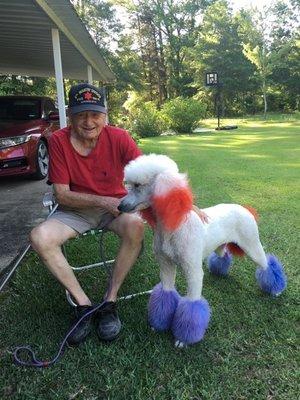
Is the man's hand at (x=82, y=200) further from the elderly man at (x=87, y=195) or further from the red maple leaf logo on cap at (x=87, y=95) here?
the red maple leaf logo on cap at (x=87, y=95)

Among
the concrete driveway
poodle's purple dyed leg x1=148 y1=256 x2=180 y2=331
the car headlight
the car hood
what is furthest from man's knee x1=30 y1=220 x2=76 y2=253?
the car hood

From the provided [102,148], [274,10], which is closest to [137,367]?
[102,148]

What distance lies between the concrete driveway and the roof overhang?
7.79ft

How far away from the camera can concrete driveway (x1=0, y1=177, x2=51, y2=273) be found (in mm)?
4098

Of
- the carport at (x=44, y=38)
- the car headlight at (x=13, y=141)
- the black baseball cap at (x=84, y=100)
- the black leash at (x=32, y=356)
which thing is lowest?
the black leash at (x=32, y=356)

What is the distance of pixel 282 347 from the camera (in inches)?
95.7

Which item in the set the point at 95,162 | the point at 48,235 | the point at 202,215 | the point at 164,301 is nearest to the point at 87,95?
the point at 95,162

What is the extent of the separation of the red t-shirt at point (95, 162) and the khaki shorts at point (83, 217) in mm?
148

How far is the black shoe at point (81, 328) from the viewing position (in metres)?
2.50

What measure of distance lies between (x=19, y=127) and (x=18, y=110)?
94 centimetres

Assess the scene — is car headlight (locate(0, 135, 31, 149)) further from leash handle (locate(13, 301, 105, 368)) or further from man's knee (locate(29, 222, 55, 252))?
leash handle (locate(13, 301, 105, 368))

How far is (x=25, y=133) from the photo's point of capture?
6898mm

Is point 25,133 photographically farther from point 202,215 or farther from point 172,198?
point 172,198

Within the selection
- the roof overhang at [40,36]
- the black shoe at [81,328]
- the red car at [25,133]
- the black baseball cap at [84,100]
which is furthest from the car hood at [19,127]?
the black shoe at [81,328]
